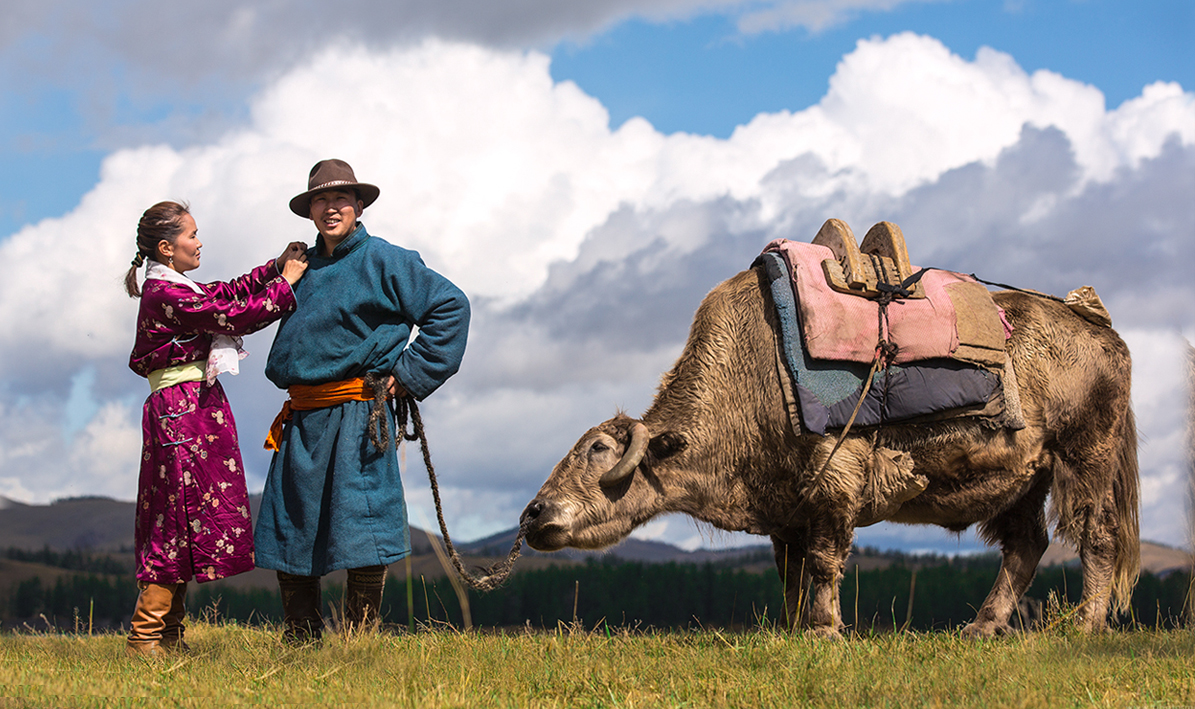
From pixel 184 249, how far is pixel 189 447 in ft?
3.58

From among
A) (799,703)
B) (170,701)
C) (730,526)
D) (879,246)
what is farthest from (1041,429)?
(170,701)

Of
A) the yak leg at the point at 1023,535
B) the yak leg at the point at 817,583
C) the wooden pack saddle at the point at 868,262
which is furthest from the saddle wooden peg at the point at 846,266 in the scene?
the yak leg at the point at 1023,535

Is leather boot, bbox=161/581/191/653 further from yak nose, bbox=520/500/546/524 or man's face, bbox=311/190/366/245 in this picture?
man's face, bbox=311/190/366/245

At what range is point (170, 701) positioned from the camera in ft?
13.7

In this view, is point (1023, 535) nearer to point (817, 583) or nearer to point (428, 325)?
point (817, 583)

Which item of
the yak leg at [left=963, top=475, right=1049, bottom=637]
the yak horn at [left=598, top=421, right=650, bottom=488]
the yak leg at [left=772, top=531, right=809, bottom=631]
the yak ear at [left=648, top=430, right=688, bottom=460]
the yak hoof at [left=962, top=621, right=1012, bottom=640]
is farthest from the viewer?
the yak leg at [left=963, top=475, right=1049, bottom=637]

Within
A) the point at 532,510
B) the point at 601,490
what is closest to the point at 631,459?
the point at 601,490

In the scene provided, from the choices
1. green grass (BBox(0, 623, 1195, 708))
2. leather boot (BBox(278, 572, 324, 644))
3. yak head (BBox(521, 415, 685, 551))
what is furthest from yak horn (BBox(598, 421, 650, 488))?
leather boot (BBox(278, 572, 324, 644))

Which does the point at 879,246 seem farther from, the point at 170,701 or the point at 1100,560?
the point at 170,701

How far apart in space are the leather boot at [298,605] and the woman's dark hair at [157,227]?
6.38ft

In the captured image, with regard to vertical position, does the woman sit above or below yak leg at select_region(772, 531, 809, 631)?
above

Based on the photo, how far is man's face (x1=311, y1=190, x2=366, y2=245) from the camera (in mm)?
5816

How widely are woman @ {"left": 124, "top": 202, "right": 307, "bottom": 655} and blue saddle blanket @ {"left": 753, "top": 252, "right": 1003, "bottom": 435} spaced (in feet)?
9.54

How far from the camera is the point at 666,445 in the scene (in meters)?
6.20
